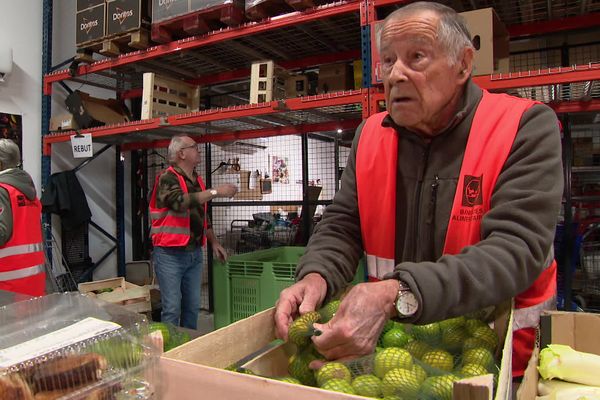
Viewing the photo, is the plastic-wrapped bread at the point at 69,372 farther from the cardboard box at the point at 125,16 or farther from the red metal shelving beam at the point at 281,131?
the cardboard box at the point at 125,16

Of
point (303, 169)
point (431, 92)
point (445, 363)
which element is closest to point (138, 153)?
point (303, 169)

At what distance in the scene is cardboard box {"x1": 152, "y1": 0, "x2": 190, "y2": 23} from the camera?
154 inches

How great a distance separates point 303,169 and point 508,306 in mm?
3968

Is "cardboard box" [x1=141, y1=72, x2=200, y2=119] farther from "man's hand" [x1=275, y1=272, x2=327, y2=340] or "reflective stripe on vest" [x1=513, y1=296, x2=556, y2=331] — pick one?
"reflective stripe on vest" [x1=513, y1=296, x2=556, y2=331]

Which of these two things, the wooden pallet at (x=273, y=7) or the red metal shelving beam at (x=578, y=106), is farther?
the wooden pallet at (x=273, y=7)

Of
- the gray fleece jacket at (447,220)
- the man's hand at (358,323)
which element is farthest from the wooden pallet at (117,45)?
the man's hand at (358,323)

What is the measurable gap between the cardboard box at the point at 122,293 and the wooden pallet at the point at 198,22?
2.44 meters

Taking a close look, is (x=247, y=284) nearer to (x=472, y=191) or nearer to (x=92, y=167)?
(x=472, y=191)

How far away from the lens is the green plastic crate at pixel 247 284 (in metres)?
3.71

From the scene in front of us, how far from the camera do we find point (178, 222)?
4.09m

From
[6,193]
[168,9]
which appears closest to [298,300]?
[6,193]

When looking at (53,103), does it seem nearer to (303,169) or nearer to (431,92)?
(303,169)

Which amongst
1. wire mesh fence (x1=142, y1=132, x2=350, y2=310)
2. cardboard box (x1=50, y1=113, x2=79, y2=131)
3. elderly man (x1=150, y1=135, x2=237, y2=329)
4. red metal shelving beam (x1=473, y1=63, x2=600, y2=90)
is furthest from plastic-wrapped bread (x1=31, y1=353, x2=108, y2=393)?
cardboard box (x1=50, y1=113, x2=79, y2=131)

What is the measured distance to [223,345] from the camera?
945 millimetres
